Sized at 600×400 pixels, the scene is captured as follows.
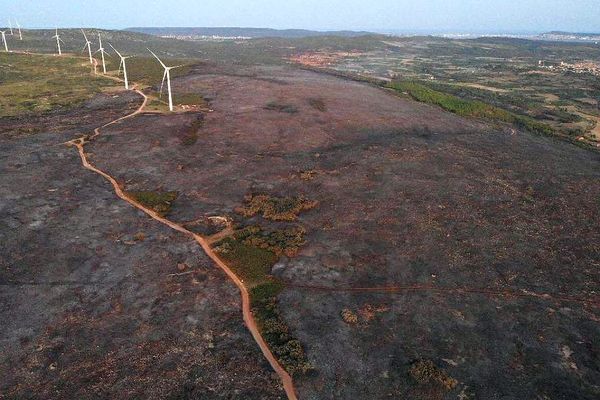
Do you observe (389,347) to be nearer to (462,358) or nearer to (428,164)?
(462,358)

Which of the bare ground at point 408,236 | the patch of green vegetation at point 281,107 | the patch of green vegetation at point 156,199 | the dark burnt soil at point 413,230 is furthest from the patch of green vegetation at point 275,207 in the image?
the patch of green vegetation at point 281,107

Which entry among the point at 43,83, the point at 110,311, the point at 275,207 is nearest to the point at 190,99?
the point at 43,83

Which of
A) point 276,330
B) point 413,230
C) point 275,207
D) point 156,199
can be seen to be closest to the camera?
point 276,330

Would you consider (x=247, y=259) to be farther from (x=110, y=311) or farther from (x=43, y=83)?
(x=43, y=83)

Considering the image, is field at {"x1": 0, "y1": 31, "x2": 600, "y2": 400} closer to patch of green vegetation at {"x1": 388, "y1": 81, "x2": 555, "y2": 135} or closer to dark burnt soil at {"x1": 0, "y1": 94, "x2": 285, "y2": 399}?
dark burnt soil at {"x1": 0, "y1": 94, "x2": 285, "y2": 399}

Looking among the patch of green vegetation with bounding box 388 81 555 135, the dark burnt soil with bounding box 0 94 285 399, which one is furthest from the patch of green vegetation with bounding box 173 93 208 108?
the patch of green vegetation with bounding box 388 81 555 135

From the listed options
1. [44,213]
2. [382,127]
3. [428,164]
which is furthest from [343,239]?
[382,127]
